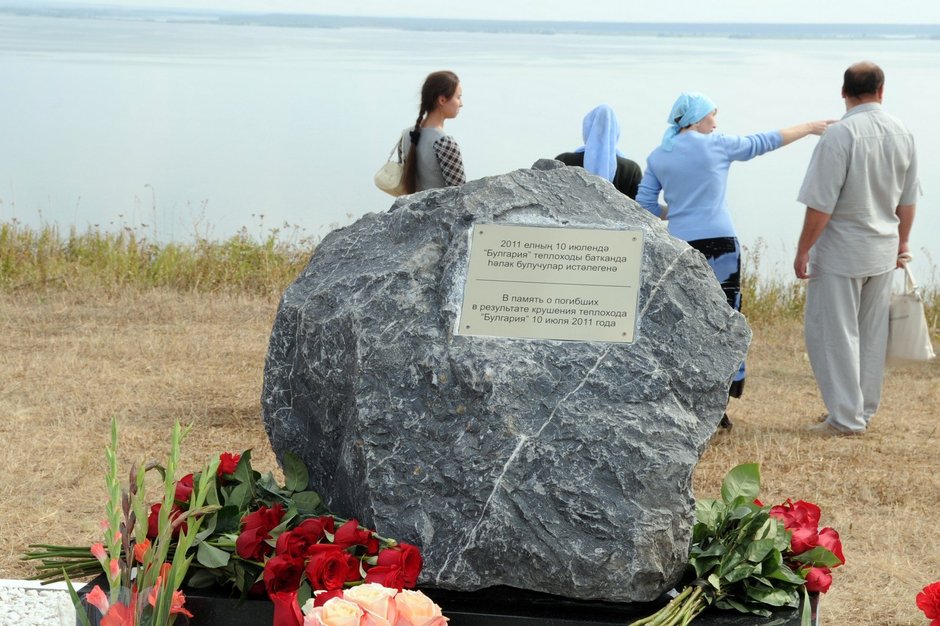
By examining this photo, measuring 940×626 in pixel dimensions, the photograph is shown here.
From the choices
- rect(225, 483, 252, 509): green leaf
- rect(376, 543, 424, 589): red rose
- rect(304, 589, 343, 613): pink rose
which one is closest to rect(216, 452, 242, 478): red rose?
rect(225, 483, 252, 509): green leaf

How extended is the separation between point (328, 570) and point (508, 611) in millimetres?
597

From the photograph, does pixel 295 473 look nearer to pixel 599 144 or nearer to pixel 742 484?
pixel 742 484

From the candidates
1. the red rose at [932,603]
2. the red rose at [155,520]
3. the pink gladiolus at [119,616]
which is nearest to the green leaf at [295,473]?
the red rose at [155,520]

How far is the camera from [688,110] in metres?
5.41

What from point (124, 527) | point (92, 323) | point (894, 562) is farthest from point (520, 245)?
point (92, 323)

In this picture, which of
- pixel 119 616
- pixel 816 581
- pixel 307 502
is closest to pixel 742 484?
pixel 816 581

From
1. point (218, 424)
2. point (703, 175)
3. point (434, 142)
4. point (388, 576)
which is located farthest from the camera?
point (218, 424)

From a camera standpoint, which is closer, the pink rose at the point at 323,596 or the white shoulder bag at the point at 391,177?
the pink rose at the point at 323,596

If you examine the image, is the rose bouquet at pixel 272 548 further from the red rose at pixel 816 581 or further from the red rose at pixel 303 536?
the red rose at pixel 816 581

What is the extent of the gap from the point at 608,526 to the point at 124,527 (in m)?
1.57

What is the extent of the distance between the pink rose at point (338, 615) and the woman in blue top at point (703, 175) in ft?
11.6

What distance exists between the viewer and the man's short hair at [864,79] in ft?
18.1

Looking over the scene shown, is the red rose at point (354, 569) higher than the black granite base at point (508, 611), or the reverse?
the red rose at point (354, 569)

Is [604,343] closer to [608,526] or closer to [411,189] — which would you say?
[608,526]
